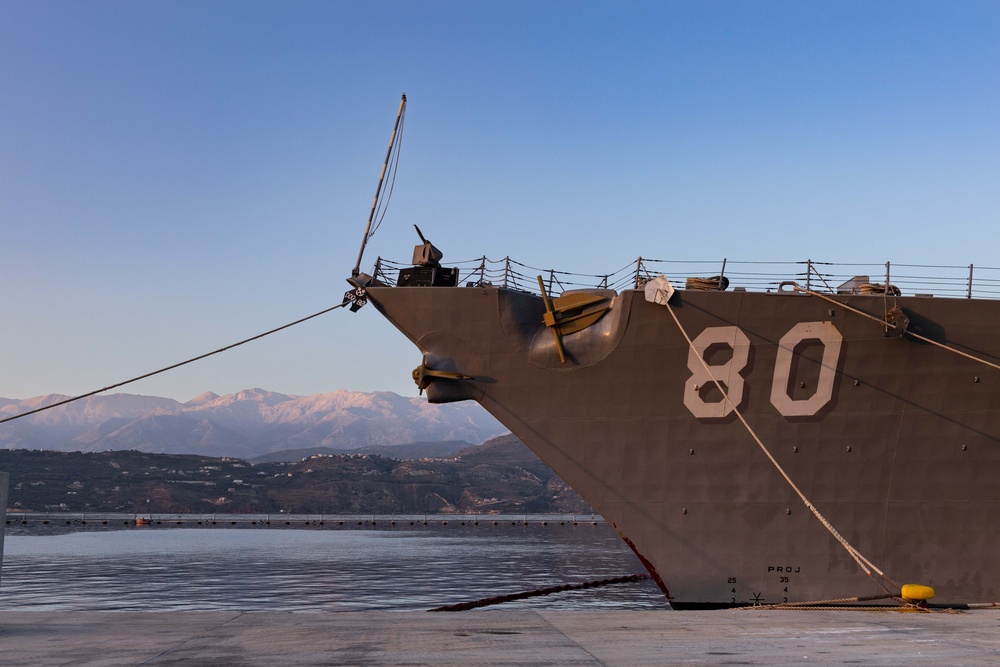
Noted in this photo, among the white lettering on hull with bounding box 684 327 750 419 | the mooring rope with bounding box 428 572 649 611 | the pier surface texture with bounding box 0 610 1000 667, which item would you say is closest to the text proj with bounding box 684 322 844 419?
the white lettering on hull with bounding box 684 327 750 419

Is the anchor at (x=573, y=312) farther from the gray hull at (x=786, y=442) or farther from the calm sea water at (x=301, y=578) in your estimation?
the calm sea water at (x=301, y=578)

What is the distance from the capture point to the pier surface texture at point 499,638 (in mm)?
10906

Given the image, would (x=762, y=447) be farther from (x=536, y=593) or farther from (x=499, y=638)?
(x=536, y=593)

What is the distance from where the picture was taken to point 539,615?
1593cm

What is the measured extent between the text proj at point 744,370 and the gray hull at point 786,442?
0.11 ft

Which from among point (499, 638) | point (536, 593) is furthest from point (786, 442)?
point (536, 593)

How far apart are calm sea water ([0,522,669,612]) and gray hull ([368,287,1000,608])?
1288 cm

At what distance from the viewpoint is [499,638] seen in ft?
41.9

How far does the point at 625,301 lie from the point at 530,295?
8.20 ft

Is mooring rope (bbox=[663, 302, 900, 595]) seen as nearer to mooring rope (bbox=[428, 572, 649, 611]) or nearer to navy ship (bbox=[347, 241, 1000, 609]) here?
navy ship (bbox=[347, 241, 1000, 609])

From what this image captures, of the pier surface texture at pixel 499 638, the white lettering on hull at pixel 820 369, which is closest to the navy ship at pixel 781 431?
the white lettering on hull at pixel 820 369

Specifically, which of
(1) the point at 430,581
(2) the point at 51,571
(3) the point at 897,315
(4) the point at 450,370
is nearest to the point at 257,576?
(1) the point at 430,581

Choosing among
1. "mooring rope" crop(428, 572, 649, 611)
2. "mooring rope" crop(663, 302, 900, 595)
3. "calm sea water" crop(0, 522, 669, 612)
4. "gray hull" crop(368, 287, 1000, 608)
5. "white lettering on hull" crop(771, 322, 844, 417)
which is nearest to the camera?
"mooring rope" crop(663, 302, 900, 595)

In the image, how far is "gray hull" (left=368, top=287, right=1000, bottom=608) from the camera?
63.6ft
